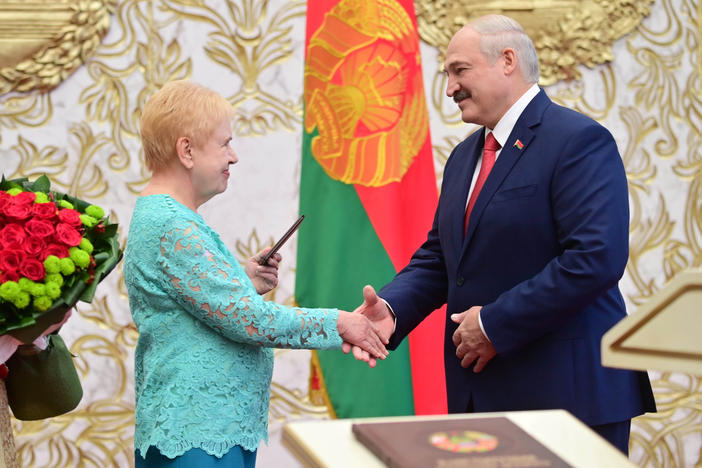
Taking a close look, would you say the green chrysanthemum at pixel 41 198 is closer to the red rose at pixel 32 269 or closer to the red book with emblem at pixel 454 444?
the red rose at pixel 32 269


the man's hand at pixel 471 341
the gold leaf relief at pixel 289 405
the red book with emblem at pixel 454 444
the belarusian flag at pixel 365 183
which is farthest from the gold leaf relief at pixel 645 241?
the red book with emblem at pixel 454 444

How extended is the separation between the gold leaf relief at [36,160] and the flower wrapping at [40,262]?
1383 mm

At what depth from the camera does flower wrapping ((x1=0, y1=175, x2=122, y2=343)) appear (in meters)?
1.82

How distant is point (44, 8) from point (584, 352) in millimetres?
2477

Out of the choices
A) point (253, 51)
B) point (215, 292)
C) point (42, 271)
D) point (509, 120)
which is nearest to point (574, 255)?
point (509, 120)

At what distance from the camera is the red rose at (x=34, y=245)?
1845mm

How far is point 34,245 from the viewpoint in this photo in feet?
6.09

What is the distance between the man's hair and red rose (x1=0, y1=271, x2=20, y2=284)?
1.31m

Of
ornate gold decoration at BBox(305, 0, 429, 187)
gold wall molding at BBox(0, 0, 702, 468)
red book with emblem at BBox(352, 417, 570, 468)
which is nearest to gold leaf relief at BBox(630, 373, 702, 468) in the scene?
gold wall molding at BBox(0, 0, 702, 468)

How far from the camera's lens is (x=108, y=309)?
337 cm

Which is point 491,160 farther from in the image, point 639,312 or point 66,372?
point 639,312

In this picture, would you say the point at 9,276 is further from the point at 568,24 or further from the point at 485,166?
the point at 568,24

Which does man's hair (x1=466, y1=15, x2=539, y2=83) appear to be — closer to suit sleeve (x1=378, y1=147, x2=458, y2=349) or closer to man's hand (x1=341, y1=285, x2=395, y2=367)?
suit sleeve (x1=378, y1=147, x2=458, y2=349)

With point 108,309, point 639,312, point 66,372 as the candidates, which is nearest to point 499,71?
point 66,372
